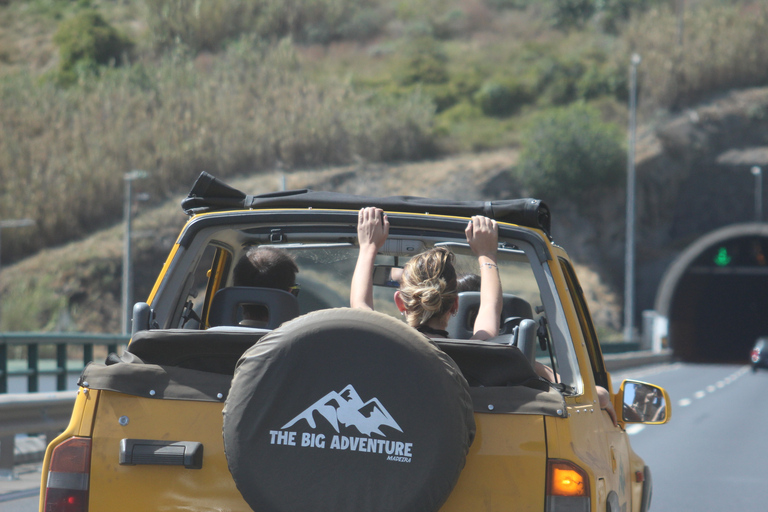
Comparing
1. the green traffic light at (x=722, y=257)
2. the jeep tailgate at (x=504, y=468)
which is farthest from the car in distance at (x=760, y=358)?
the jeep tailgate at (x=504, y=468)

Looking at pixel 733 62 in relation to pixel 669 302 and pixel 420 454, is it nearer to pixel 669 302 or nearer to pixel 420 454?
pixel 669 302

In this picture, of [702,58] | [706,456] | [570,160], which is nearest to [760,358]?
[570,160]

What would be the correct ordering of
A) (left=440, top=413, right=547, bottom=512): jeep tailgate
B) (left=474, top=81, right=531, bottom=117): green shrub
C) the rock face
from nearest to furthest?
1. (left=440, top=413, right=547, bottom=512): jeep tailgate
2. the rock face
3. (left=474, top=81, right=531, bottom=117): green shrub

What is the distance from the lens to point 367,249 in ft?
11.8

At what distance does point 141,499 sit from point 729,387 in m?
26.1

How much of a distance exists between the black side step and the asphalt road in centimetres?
440

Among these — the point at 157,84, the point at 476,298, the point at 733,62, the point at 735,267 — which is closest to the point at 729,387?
the point at 476,298

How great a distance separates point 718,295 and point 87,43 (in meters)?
52.7

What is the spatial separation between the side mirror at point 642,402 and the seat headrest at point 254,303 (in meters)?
1.47

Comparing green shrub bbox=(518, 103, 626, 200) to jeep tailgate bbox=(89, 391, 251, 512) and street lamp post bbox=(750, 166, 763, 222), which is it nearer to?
street lamp post bbox=(750, 166, 763, 222)

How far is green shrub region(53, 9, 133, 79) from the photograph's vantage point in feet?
270

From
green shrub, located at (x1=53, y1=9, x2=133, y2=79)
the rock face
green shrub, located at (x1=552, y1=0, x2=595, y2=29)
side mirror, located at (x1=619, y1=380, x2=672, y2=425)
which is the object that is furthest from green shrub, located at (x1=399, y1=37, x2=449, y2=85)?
side mirror, located at (x1=619, y1=380, x2=672, y2=425)

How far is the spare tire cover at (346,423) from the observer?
2643 millimetres

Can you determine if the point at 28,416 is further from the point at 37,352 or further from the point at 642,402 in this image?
the point at 642,402
